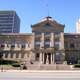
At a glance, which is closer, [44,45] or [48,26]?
[44,45]

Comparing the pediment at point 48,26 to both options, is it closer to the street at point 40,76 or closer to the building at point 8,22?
the street at point 40,76

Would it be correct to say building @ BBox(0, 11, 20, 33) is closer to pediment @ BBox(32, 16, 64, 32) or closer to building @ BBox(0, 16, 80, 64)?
building @ BBox(0, 16, 80, 64)

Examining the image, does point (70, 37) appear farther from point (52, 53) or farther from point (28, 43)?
point (28, 43)

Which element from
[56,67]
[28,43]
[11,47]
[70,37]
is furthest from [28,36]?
[56,67]

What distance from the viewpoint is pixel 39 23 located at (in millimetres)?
75688

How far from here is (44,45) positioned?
246 feet

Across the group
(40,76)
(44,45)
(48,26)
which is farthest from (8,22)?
(40,76)

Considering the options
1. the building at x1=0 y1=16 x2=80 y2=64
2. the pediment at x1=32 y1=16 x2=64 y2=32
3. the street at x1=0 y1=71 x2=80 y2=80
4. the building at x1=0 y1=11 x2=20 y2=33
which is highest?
the building at x1=0 y1=11 x2=20 y2=33

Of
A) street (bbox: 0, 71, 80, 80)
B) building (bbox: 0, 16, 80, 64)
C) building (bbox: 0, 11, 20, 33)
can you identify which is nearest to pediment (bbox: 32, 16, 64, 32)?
building (bbox: 0, 16, 80, 64)

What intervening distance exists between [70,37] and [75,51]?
508 cm

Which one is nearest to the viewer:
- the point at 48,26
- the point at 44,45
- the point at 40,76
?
the point at 40,76

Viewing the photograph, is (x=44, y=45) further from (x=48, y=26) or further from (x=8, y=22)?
(x=8, y=22)

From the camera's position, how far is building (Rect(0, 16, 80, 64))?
2889 inches

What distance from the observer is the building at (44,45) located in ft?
241
